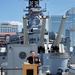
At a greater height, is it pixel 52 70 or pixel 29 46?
pixel 29 46

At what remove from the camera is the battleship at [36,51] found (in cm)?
1086

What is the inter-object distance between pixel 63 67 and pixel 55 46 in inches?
87.8

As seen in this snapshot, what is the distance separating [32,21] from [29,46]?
1720 cm

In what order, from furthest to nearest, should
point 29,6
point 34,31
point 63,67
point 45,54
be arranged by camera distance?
1. point 29,6
2. point 34,31
3. point 45,54
4. point 63,67

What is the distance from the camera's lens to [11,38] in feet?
97.7

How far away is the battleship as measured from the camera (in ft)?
35.6

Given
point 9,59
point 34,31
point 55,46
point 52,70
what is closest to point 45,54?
point 55,46

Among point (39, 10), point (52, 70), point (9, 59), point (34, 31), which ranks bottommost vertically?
point (52, 70)

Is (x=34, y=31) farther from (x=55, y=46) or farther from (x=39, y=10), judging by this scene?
(x=55, y=46)

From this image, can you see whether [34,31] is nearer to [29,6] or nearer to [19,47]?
[29,6]

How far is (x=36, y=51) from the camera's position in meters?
11.0

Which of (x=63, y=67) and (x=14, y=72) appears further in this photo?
(x=63, y=67)

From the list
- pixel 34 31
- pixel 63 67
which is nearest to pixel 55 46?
pixel 63 67

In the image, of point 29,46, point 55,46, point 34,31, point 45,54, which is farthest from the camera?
point 34,31
